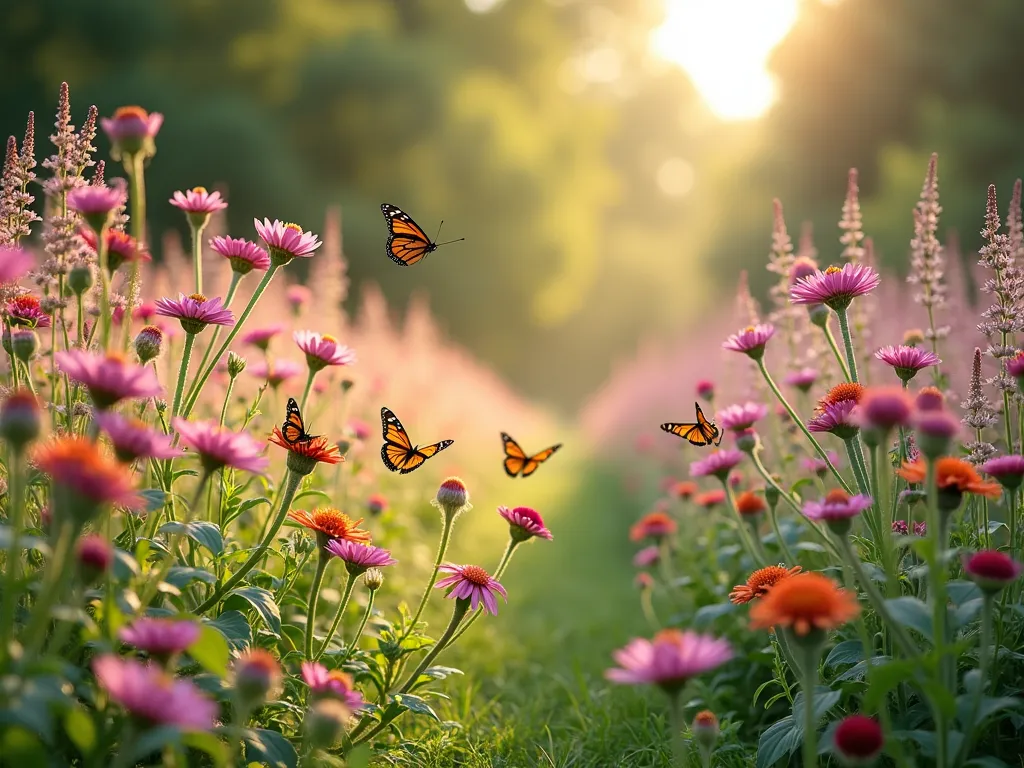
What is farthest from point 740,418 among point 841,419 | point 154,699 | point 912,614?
point 154,699

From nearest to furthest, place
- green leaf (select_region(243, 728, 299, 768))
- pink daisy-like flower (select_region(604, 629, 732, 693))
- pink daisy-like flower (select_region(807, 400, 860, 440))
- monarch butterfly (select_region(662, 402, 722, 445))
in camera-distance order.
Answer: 1. pink daisy-like flower (select_region(604, 629, 732, 693))
2. green leaf (select_region(243, 728, 299, 768))
3. pink daisy-like flower (select_region(807, 400, 860, 440))
4. monarch butterfly (select_region(662, 402, 722, 445))

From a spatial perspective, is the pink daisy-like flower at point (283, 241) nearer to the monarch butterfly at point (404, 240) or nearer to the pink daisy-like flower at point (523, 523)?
the pink daisy-like flower at point (523, 523)

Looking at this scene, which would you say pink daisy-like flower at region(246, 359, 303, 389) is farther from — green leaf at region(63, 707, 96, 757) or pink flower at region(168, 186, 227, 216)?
green leaf at region(63, 707, 96, 757)

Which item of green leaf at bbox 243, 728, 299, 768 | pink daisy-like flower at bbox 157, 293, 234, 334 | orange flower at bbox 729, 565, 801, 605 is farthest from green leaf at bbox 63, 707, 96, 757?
orange flower at bbox 729, 565, 801, 605

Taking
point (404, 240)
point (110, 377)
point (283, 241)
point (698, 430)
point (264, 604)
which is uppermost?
point (404, 240)

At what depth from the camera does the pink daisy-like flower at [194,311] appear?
1.61 meters

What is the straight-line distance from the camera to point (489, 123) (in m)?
A: 16.5

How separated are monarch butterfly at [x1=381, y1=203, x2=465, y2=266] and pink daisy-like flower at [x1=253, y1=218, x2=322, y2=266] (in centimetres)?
107

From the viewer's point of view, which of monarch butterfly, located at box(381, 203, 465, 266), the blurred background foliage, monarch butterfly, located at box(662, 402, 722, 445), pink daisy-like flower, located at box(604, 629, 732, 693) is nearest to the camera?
pink daisy-like flower, located at box(604, 629, 732, 693)

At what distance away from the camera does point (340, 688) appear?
133 centimetres

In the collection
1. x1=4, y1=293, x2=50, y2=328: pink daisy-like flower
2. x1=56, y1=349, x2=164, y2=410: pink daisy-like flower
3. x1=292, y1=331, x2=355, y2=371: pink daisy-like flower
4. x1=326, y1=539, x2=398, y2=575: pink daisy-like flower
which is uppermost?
x1=292, y1=331, x2=355, y2=371: pink daisy-like flower

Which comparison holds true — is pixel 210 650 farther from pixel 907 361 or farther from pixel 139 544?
pixel 907 361

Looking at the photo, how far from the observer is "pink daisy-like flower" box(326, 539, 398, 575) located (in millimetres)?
1646

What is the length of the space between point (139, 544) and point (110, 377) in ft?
1.25
